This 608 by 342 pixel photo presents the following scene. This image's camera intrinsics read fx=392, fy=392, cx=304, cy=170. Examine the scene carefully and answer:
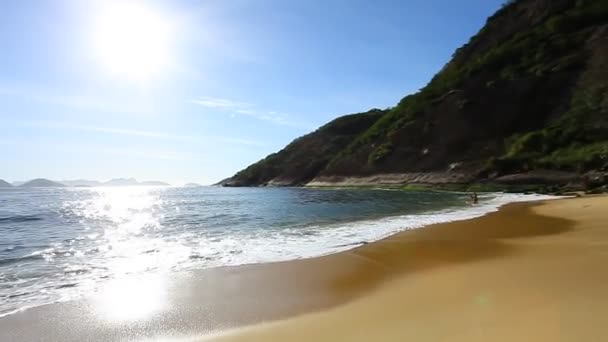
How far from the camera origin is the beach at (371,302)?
6035mm

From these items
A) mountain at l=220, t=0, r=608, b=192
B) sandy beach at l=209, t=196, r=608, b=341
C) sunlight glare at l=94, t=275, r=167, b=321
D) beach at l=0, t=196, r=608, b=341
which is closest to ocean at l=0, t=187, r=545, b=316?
sunlight glare at l=94, t=275, r=167, b=321

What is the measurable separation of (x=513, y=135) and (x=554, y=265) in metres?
67.1

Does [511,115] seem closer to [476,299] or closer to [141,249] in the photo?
[141,249]

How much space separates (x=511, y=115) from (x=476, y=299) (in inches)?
2970

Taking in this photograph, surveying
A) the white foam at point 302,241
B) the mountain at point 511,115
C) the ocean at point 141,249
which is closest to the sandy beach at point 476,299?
the white foam at point 302,241

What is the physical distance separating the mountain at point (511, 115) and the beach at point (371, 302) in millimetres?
40163

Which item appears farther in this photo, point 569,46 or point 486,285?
point 569,46

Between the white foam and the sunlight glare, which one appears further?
the white foam

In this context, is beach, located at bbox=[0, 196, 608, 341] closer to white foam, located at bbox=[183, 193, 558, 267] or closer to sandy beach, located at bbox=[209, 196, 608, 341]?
sandy beach, located at bbox=[209, 196, 608, 341]

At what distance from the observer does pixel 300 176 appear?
404 ft

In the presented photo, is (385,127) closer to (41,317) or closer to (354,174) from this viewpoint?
(354,174)

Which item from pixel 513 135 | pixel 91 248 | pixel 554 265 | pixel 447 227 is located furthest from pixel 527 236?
pixel 513 135

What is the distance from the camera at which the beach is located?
19.8 ft

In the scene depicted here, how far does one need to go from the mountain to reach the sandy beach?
38.6m
